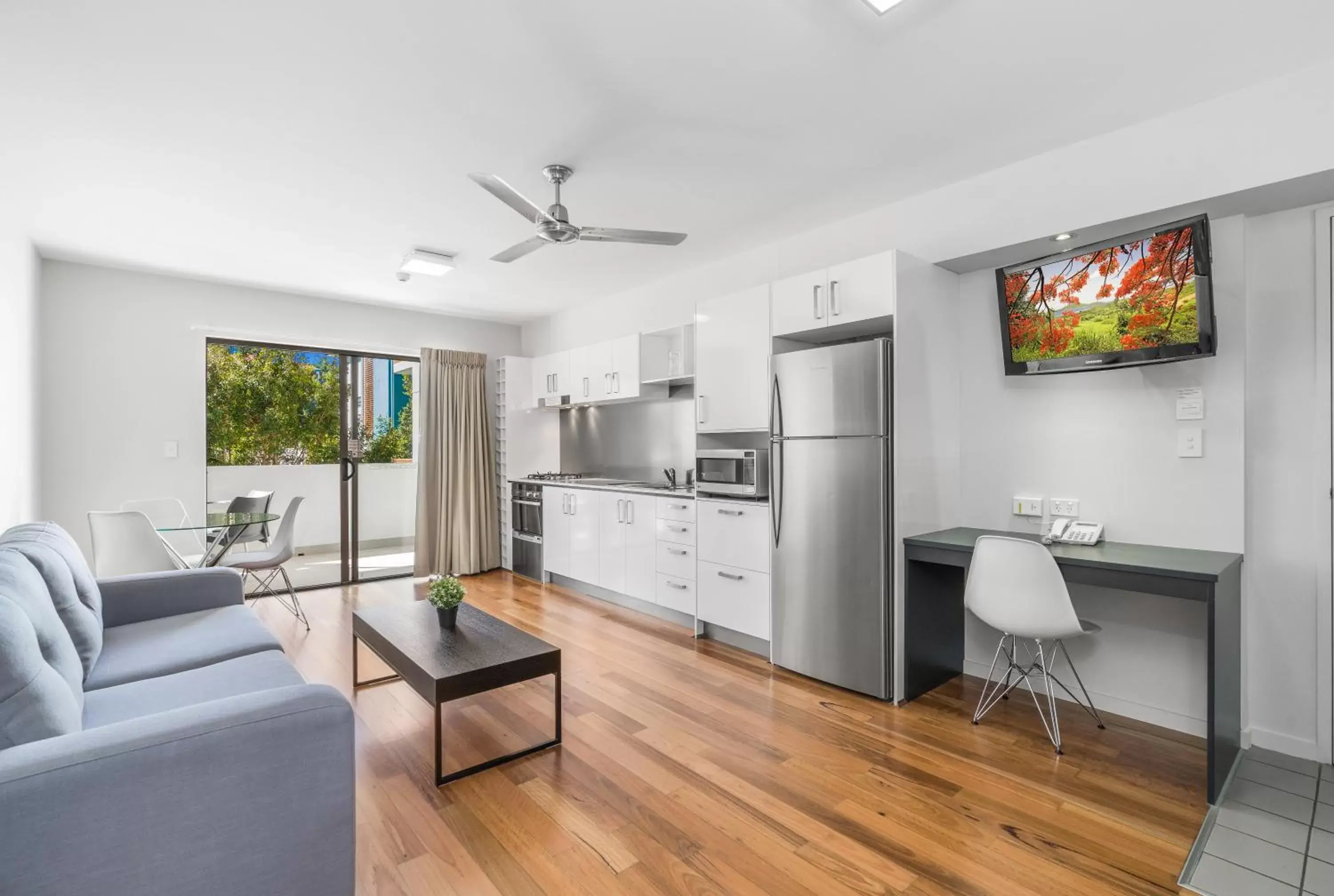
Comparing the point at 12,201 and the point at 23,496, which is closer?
the point at 12,201

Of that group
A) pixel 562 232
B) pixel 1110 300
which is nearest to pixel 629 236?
pixel 562 232

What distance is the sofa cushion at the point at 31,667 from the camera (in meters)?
1.32

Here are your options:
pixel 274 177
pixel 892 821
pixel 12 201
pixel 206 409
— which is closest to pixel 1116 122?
pixel 892 821

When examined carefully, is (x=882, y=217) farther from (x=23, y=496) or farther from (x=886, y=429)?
(x=23, y=496)

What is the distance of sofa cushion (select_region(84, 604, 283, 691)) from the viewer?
2.21 metres

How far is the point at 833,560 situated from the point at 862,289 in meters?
1.39

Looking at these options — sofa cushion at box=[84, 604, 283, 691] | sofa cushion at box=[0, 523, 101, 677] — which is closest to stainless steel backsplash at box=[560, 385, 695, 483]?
sofa cushion at box=[84, 604, 283, 691]

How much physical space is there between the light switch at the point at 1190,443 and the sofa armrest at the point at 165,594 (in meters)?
4.36

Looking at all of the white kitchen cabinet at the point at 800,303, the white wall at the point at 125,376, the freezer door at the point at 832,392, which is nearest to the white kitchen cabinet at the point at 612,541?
the freezer door at the point at 832,392

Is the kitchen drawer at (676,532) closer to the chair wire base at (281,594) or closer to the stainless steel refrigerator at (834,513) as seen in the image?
the stainless steel refrigerator at (834,513)

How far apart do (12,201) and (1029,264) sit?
5161mm

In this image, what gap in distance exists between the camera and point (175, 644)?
96.7 inches

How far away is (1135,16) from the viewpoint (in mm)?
2049

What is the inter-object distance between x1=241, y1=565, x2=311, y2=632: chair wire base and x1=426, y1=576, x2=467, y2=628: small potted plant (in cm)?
203
